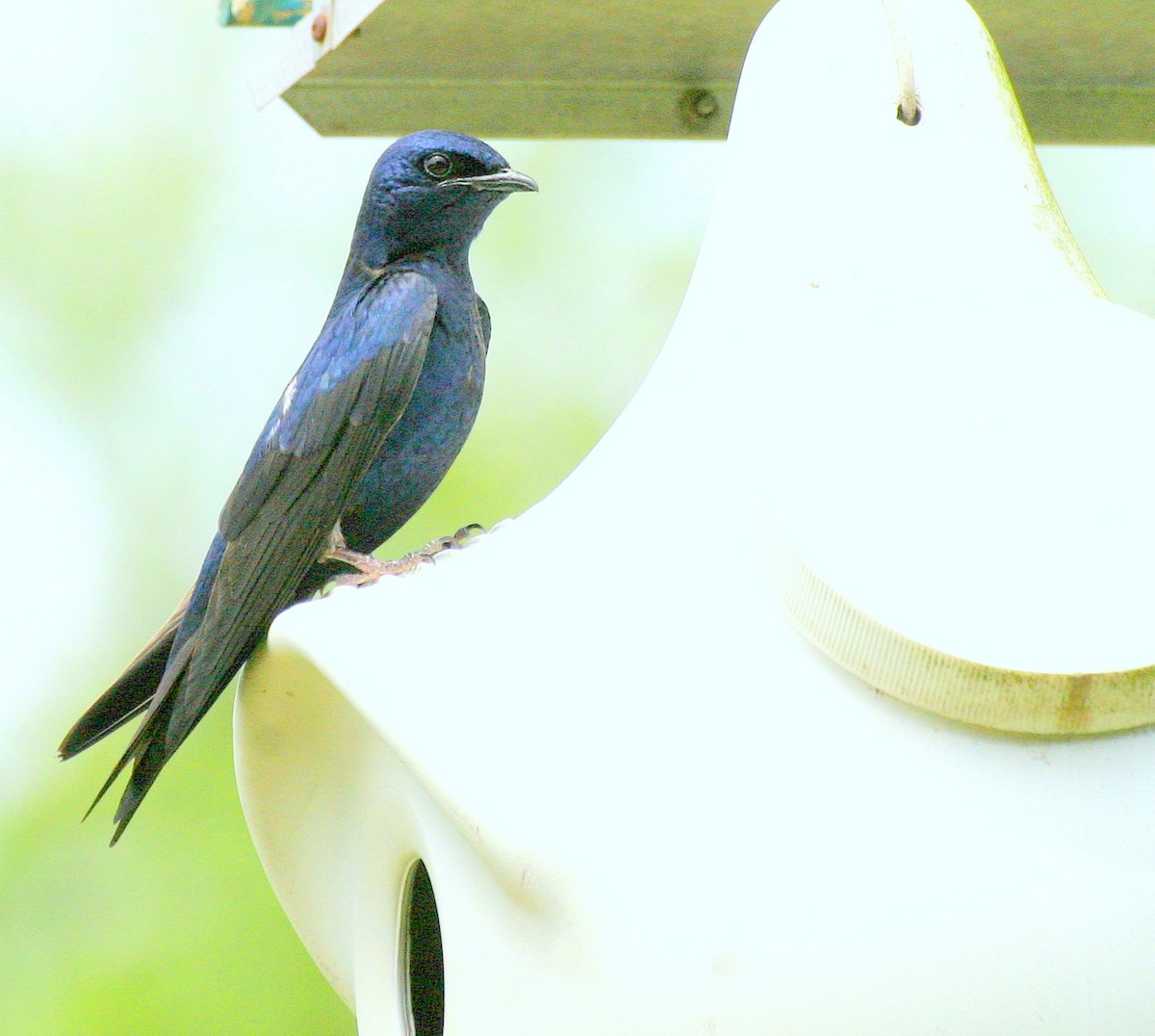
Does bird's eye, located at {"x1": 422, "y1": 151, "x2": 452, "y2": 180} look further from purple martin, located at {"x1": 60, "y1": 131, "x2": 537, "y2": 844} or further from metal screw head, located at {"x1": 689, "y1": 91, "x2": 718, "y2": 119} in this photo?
metal screw head, located at {"x1": 689, "y1": 91, "x2": 718, "y2": 119}

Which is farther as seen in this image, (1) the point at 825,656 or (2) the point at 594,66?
(2) the point at 594,66

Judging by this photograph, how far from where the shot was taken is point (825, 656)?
4.10ft

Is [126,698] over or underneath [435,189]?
underneath

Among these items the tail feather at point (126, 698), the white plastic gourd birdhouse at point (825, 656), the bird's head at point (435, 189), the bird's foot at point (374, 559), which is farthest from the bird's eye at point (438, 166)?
the white plastic gourd birdhouse at point (825, 656)

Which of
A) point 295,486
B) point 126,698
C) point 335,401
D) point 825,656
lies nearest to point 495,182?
Result: point 335,401

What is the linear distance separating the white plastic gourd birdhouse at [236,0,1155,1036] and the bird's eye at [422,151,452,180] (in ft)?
3.31

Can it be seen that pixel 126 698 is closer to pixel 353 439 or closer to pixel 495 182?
pixel 353 439

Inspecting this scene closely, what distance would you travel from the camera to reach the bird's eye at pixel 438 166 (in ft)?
8.33

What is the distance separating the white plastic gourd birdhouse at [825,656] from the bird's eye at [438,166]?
1008mm

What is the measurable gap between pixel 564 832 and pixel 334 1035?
242 cm

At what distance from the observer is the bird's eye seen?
254cm

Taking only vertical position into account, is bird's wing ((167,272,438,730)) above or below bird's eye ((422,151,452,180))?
below

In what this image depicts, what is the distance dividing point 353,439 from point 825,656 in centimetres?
115

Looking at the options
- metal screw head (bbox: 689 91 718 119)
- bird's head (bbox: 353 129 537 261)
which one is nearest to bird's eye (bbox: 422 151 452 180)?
bird's head (bbox: 353 129 537 261)
